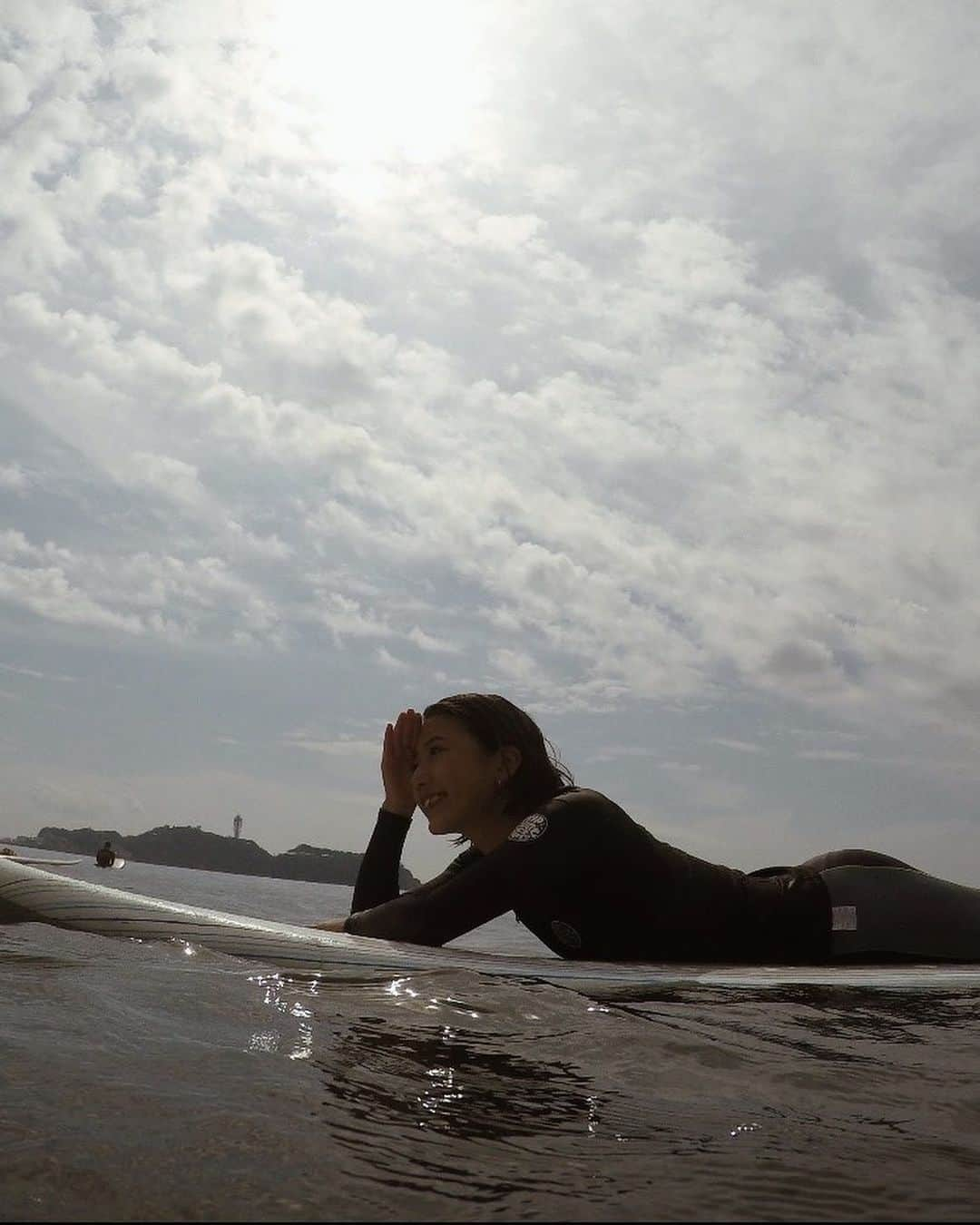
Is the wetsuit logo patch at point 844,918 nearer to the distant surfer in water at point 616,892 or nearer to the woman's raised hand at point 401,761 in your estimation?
the distant surfer in water at point 616,892

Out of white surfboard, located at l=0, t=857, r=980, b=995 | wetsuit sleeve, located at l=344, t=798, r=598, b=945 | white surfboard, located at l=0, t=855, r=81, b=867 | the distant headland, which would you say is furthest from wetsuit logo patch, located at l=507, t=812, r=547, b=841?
the distant headland

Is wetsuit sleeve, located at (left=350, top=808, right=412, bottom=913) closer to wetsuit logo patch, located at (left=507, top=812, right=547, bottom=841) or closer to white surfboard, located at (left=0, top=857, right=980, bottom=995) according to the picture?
white surfboard, located at (left=0, top=857, right=980, bottom=995)

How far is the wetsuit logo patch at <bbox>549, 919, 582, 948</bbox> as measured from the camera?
132 inches

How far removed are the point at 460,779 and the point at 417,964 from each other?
903 mm

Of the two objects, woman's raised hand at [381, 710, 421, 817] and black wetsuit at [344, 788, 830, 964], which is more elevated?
woman's raised hand at [381, 710, 421, 817]

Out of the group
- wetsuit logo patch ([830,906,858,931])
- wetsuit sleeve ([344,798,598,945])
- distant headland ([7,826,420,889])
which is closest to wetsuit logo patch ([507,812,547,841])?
wetsuit sleeve ([344,798,598,945])

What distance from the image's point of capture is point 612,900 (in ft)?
10.5

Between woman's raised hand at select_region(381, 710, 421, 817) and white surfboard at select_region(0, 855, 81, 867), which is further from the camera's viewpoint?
white surfboard at select_region(0, 855, 81, 867)

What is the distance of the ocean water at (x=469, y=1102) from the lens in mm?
1051

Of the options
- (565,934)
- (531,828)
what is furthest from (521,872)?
(565,934)

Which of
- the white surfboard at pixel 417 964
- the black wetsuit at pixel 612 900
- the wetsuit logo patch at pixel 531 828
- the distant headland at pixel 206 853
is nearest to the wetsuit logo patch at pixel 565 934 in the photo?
the black wetsuit at pixel 612 900

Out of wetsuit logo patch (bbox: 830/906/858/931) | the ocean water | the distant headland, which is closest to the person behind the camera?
the ocean water

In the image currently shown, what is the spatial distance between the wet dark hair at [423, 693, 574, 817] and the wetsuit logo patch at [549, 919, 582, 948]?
489mm

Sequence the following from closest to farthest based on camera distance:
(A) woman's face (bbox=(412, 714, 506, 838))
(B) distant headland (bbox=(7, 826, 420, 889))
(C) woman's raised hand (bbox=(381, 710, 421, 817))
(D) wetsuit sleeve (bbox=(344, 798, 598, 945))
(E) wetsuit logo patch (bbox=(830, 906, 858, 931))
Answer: (D) wetsuit sleeve (bbox=(344, 798, 598, 945))
(E) wetsuit logo patch (bbox=(830, 906, 858, 931))
(A) woman's face (bbox=(412, 714, 506, 838))
(C) woman's raised hand (bbox=(381, 710, 421, 817))
(B) distant headland (bbox=(7, 826, 420, 889))
